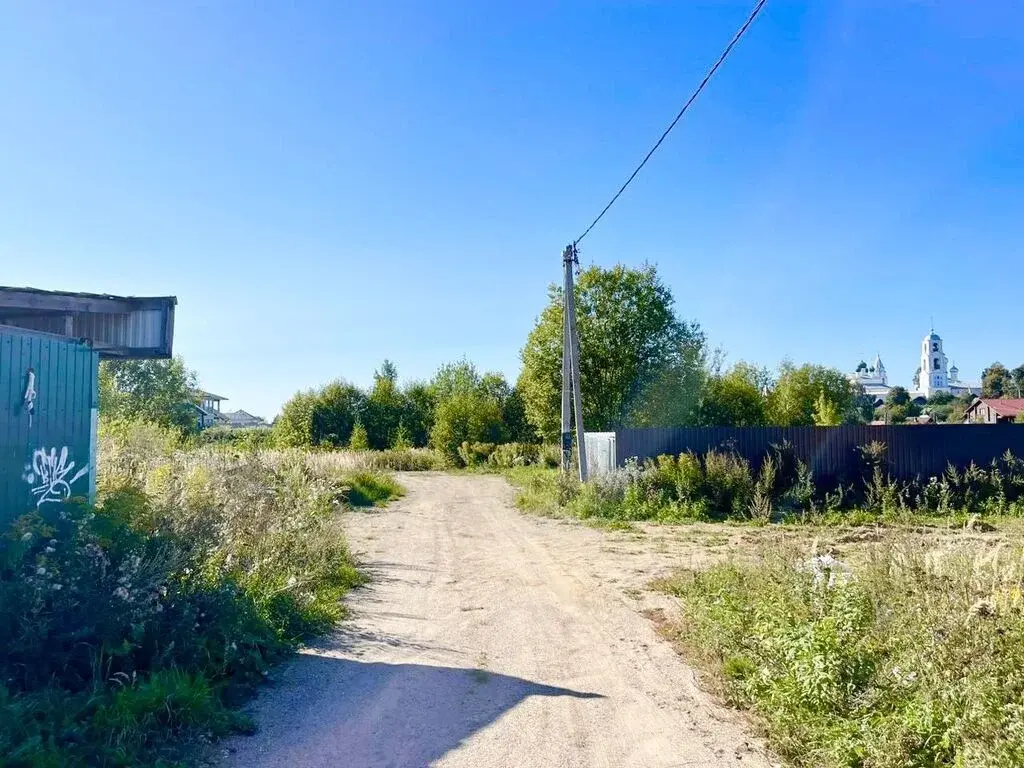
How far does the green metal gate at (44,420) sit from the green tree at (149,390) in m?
20.9

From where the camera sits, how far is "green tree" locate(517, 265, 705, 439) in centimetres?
3231

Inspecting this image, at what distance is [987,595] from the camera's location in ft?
17.5

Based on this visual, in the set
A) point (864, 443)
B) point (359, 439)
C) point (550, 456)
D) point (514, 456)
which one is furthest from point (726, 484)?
point (359, 439)

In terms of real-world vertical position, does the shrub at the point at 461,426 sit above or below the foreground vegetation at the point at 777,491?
above

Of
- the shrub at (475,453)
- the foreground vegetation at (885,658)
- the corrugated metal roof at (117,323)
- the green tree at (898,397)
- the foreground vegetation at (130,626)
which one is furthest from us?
the green tree at (898,397)

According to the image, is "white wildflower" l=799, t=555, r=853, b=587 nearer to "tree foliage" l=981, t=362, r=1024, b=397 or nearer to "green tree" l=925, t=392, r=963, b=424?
"green tree" l=925, t=392, r=963, b=424

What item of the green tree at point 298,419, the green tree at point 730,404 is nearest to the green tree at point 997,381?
the green tree at point 730,404

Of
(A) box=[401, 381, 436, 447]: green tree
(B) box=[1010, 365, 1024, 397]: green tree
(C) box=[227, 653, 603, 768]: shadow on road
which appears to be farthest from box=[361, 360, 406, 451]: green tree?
(B) box=[1010, 365, 1024, 397]: green tree

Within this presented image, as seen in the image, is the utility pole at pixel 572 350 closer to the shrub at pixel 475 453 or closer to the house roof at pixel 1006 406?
the shrub at pixel 475 453

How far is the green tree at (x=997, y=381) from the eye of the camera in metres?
82.3

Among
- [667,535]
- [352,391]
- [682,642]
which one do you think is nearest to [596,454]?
[667,535]

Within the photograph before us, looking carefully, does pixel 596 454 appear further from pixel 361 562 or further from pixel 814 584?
pixel 814 584

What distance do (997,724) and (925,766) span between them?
0.49 m

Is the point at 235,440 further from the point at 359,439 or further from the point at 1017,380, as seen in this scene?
the point at 1017,380
